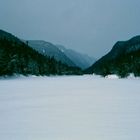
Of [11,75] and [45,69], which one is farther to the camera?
[45,69]

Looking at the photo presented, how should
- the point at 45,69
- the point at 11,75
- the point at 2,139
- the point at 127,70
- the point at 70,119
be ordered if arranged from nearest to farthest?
the point at 2,139
the point at 70,119
the point at 11,75
the point at 127,70
the point at 45,69

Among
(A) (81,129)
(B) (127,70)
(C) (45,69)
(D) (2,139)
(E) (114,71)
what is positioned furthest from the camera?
(C) (45,69)

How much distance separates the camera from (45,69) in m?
182

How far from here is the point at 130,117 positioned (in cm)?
1816

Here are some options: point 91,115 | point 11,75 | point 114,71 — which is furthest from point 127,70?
point 91,115

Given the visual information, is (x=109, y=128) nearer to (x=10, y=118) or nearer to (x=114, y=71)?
(x=10, y=118)

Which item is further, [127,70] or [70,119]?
[127,70]

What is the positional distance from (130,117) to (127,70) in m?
125

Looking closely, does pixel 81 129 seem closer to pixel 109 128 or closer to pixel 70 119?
pixel 109 128

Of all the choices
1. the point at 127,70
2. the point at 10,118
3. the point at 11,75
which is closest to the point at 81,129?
the point at 10,118

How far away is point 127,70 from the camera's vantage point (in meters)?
141

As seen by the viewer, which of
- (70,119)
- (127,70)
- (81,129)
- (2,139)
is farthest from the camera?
(127,70)

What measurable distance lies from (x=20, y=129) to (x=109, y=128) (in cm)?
379

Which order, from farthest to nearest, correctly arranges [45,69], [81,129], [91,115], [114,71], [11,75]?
[45,69] < [114,71] < [11,75] < [91,115] < [81,129]
